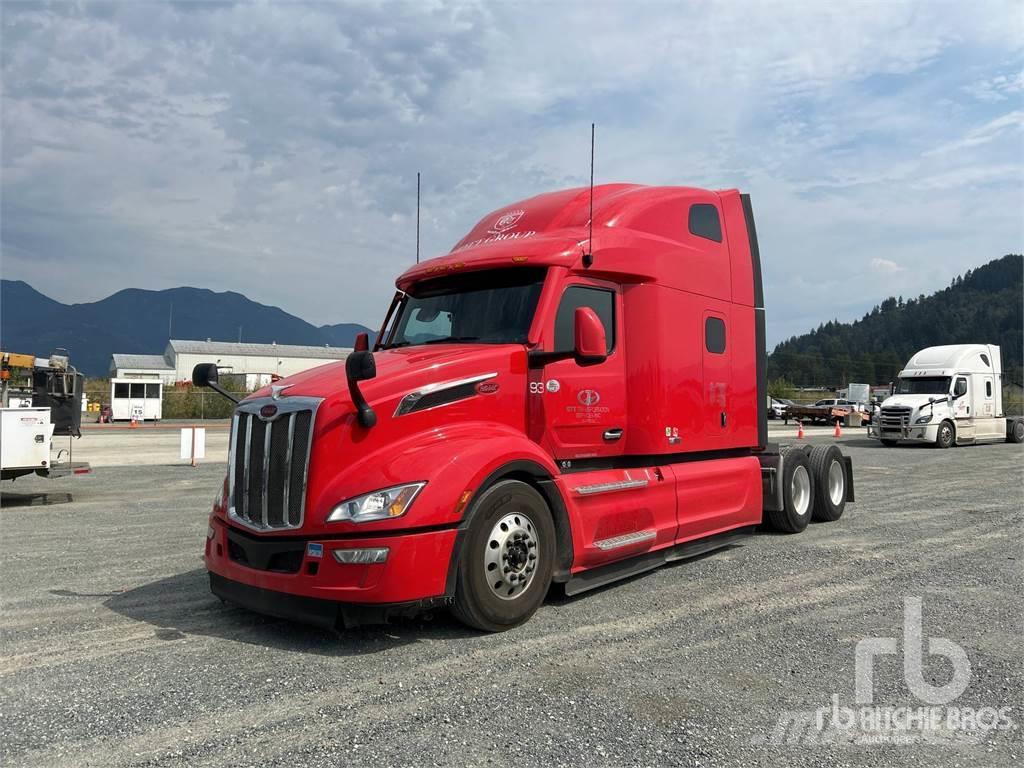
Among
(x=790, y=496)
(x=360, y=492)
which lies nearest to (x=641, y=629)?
(x=360, y=492)

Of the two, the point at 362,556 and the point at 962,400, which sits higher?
the point at 962,400

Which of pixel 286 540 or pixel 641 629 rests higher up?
pixel 286 540

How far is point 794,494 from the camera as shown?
8.59 meters

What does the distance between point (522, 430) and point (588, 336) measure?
2.83ft

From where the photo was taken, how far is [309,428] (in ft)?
15.3

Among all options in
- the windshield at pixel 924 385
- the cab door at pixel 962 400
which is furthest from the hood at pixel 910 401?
the cab door at pixel 962 400

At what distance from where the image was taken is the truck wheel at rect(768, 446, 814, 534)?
27.7ft

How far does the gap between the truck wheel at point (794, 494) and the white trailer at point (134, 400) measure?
130 ft

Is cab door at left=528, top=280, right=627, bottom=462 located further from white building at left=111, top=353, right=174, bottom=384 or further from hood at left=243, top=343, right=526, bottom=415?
white building at left=111, top=353, right=174, bottom=384

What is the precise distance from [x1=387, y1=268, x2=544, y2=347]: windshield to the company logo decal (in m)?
0.94

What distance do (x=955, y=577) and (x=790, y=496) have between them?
2.18 metres

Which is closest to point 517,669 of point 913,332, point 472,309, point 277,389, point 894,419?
point 277,389

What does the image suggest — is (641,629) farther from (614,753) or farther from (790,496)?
(790,496)

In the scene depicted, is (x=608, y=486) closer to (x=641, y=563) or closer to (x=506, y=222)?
(x=641, y=563)
